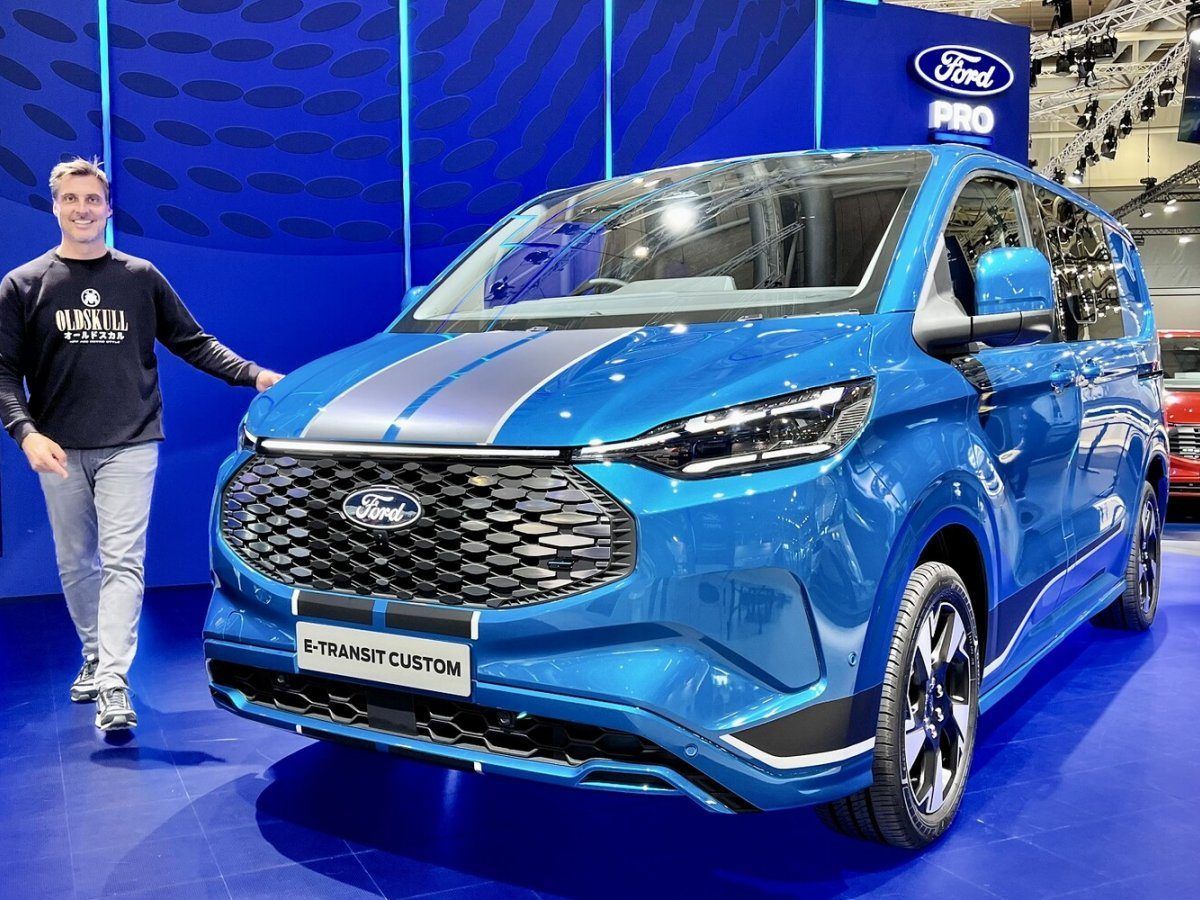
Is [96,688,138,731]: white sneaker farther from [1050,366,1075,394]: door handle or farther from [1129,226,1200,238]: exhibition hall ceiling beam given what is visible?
[1129,226,1200,238]: exhibition hall ceiling beam

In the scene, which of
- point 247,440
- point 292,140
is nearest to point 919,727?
point 247,440

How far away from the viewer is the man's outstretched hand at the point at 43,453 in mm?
3164

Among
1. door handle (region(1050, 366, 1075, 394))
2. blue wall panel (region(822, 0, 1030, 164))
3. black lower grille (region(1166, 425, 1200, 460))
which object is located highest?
blue wall panel (region(822, 0, 1030, 164))

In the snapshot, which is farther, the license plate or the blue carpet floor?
the blue carpet floor

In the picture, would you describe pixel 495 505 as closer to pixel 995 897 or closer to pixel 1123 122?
pixel 995 897

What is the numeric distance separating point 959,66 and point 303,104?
508 cm

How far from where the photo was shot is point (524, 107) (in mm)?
6473

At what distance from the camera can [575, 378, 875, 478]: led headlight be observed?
6.46ft

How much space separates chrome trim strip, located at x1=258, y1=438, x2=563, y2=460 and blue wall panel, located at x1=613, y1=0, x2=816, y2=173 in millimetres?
4991

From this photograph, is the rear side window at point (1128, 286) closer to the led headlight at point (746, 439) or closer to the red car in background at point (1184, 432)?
the led headlight at point (746, 439)

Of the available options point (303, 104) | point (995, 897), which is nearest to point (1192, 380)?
point (303, 104)

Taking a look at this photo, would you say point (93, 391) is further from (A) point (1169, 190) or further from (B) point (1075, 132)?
(B) point (1075, 132)

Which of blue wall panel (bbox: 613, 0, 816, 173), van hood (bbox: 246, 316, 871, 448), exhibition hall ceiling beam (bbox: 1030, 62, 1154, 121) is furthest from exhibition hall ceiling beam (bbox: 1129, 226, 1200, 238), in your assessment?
van hood (bbox: 246, 316, 871, 448)

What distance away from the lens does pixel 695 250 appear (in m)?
2.89
